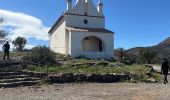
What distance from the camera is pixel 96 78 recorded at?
74.0 ft

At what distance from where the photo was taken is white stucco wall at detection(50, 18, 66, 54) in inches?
1710

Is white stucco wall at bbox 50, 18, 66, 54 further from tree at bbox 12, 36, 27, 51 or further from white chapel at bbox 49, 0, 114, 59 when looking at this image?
tree at bbox 12, 36, 27, 51

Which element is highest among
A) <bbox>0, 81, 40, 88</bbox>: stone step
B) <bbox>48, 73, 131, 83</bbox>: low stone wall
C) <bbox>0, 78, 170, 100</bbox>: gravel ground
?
<bbox>48, 73, 131, 83</bbox>: low stone wall

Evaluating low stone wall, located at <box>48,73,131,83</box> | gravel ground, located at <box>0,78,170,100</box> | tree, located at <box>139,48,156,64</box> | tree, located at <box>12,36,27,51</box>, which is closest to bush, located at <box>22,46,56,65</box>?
low stone wall, located at <box>48,73,131,83</box>

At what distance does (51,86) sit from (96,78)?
13.1 feet

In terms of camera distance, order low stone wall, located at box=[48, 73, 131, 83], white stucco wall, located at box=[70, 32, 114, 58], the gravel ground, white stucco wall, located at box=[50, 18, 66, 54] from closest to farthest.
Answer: the gravel ground → low stone wall, located at box=[48, 73, 131, 83] → white stucco wall, located at box=[70, 32, 114, 58] → white stucco wall, located at box=[50, 18, 66, 54]

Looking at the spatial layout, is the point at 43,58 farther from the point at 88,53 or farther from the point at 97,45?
the point at 97,45

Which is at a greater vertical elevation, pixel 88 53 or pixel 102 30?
pixel 102 30

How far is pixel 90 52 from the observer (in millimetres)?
41344

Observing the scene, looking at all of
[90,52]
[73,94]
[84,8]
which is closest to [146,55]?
[84,8]

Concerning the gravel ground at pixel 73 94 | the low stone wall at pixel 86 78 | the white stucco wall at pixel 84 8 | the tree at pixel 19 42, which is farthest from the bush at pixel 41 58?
the tree at pixel 19 42

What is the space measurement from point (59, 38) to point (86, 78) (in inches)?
935

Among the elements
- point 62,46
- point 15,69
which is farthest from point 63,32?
point 15,69

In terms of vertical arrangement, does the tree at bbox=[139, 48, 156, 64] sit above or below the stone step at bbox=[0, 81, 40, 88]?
above
